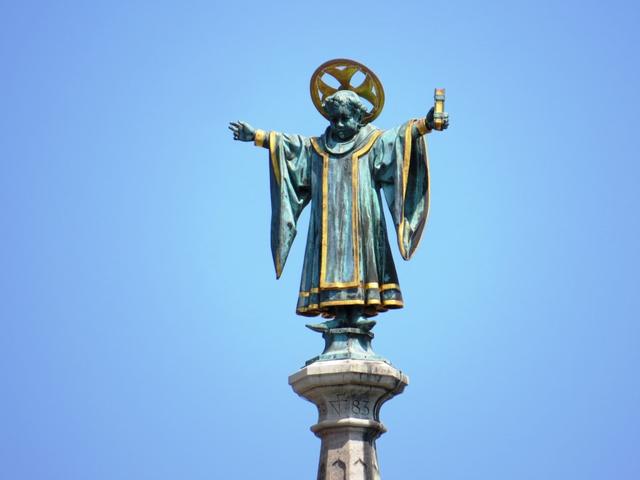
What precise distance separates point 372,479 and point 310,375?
1574mm

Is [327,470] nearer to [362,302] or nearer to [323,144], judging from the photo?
[362,302]

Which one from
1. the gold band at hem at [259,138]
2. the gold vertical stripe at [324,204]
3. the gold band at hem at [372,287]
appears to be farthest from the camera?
the gold band at hem at [259,138]

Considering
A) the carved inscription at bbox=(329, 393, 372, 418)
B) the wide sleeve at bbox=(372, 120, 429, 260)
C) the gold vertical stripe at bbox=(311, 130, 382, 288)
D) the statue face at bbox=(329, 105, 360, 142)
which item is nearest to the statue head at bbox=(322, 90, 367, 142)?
the statue face at bbox=(329, 105, 360, 142)

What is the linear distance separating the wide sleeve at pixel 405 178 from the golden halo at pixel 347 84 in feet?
2.13

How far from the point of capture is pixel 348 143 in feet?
80.1

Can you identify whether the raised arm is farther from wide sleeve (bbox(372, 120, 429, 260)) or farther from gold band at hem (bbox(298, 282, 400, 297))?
gold band at hem (bbox(298, 282, 400, 297))

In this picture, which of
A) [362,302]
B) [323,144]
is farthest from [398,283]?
[323,144]

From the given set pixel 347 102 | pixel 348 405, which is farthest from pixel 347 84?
pixel 348 405

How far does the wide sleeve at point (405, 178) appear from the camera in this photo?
24.0m

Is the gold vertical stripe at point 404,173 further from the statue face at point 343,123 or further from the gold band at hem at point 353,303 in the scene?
the statue face at point 343,123

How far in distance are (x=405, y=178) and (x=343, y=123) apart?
1213 mm

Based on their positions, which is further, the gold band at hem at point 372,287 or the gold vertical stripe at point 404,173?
the gold vertical stripe at point 404,173

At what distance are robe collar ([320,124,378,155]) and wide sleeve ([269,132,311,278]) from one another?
298mm

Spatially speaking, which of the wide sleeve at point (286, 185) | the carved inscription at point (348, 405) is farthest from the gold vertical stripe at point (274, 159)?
the carved inscription at point (348, 405)
